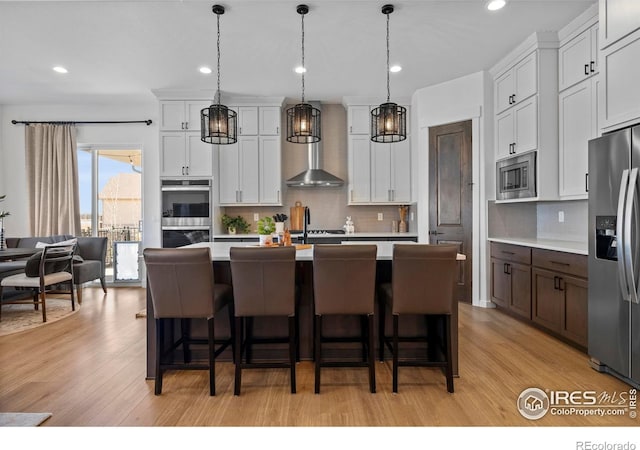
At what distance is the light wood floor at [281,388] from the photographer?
2.10 m

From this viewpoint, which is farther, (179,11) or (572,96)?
(572,96)

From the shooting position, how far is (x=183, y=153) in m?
5.23

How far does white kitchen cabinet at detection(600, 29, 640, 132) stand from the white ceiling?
89 centimetres

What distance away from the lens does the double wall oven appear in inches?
203

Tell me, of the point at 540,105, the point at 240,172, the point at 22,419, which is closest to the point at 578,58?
the point at 540,105

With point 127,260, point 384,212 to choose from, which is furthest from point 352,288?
point 127,260

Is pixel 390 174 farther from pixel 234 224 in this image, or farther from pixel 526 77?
pixel 234 224

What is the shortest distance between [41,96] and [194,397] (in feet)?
18.3

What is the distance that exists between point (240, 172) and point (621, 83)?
4419 millimetres

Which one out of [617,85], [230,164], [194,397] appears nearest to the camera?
[194,397]

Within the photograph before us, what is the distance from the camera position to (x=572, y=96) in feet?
11.6

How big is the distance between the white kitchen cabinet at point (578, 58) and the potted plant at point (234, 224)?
4.32m
